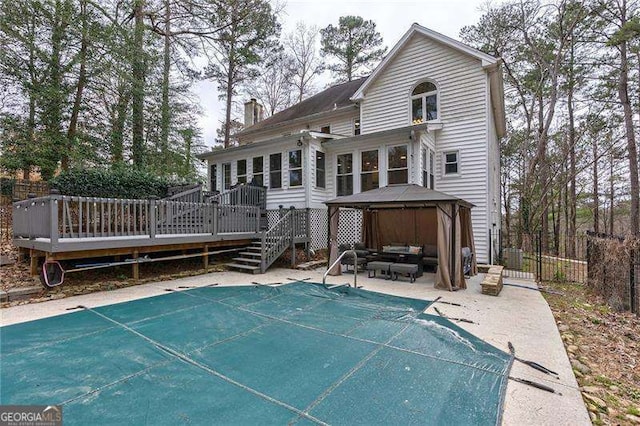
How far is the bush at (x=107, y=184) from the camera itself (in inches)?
346

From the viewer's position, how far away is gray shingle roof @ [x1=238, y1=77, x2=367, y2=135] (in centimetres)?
1531

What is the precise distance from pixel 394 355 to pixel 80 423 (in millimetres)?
2978

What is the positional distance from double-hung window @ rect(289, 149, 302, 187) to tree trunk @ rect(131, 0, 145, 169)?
711cm

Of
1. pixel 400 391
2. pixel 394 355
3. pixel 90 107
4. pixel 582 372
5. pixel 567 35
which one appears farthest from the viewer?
pixel 567 35

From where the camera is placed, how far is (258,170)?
12711mm

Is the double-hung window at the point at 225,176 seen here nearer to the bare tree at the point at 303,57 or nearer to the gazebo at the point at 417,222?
the gazebo at the point at 417,222

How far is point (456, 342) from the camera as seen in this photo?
381cm

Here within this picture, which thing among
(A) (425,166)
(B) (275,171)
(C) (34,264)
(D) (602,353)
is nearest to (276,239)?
(B) (275,171)

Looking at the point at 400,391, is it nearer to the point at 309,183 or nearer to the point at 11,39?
the point at 309,183

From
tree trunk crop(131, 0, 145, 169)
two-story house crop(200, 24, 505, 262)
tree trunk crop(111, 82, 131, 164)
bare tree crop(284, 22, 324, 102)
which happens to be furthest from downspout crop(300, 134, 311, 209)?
bare tree crop(284, 22, 324, 102)

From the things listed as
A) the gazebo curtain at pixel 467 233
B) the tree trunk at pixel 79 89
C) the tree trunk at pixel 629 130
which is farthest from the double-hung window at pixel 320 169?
the tree trunk at pixel 629 130

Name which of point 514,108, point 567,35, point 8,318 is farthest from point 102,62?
point 514,108

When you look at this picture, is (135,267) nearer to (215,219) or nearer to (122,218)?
(122,218)

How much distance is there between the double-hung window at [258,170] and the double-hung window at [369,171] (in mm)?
4365
